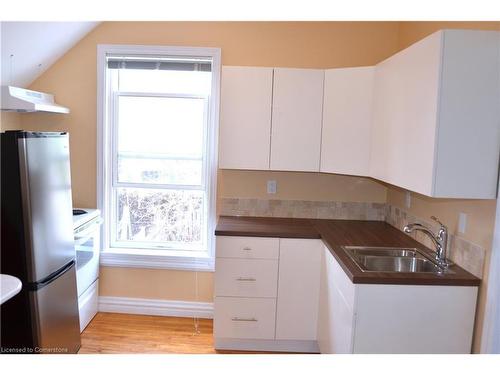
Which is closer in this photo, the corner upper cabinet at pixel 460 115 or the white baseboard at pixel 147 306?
the corner upper cabinet at pixel 460 115

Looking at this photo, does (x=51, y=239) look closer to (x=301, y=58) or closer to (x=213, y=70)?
(x=213, y=70)

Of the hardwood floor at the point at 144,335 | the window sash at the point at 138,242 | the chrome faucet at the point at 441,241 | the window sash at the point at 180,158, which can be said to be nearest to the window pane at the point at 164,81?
the window sash at the point at 180,158

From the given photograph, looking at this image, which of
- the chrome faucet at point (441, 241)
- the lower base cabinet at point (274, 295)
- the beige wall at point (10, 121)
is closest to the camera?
the chrome faucet at point (441, 241)

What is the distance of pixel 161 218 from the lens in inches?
143

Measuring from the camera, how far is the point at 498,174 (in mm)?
1874

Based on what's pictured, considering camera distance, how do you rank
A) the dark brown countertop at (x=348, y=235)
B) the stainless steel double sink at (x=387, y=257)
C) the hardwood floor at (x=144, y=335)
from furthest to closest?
the hardwood floor at (x=144, y=335) < the stainless steel double sink at (x=387, y=257) < the dark brown countertop at (x=348, y=235)

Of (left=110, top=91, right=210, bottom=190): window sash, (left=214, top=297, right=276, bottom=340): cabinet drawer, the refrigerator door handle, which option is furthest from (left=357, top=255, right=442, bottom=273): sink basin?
the refrigerator door handle

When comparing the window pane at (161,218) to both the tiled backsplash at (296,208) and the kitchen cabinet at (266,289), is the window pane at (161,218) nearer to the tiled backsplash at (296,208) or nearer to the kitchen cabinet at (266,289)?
the tiled backsplash at (296,208)

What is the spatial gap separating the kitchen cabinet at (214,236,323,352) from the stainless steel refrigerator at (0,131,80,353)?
1.04m

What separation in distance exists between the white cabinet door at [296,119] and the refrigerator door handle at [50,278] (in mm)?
1554

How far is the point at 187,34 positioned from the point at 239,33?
0.42m

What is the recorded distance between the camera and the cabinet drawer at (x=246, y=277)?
2.90 meters

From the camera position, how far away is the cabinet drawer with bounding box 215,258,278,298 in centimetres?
290

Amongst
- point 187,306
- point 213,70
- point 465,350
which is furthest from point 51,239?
point 465,350
